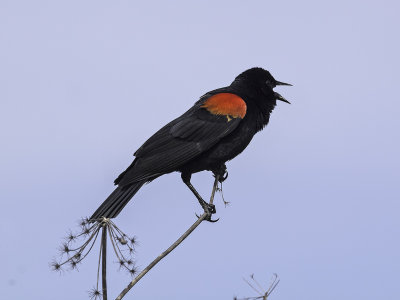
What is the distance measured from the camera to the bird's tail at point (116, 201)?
4.85 meters

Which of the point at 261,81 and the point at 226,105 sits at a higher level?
the point at 261,81

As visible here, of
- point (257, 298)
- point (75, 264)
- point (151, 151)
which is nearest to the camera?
point (257, 298)

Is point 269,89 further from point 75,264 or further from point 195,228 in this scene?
point 75,264

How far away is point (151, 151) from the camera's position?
18.4ft

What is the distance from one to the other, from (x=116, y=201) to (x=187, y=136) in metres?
1.08

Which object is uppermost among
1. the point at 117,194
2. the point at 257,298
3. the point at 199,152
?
the point at 199,152

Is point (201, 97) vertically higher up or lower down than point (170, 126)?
higher up

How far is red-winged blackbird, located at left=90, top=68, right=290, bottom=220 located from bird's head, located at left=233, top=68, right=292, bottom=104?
0.52ft

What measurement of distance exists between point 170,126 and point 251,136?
33.4 inches

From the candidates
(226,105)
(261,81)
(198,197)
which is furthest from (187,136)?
(261,81)

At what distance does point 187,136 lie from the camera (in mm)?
5754

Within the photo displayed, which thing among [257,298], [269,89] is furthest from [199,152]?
[257,298]

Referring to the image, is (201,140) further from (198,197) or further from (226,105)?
(198,197)

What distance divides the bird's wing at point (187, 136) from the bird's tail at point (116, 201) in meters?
0.06
